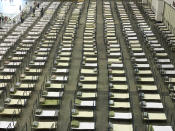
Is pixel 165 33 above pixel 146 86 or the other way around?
above

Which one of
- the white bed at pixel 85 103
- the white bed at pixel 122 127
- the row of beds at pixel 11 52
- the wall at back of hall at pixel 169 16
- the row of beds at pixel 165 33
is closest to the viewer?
the white bed at pixel 122 127

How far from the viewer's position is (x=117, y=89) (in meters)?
23.2

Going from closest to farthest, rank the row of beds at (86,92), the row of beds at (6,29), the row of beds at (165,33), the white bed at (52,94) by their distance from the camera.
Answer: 1. the row of beds at (86,92)
2. the white bed at (52,94)
3. the row of beds at (165,33)
4. the row of beds at (6,29)

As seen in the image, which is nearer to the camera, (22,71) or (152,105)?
(152,105)

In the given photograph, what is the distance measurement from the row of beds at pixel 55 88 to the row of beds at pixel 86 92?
3.36ft

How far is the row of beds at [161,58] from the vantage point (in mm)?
24747

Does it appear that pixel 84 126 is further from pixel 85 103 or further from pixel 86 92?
pixel 86 92

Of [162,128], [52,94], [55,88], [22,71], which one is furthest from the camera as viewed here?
[22,71]

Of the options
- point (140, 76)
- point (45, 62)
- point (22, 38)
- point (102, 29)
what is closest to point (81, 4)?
point (102, 29)

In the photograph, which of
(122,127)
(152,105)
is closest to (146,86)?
(152,105)

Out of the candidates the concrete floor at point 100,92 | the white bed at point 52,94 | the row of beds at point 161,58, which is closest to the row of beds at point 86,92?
the concrete floor at point 100,92

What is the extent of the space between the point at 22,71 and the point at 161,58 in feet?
37.4

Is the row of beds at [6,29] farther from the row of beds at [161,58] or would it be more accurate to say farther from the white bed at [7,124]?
the white bed at [7,124]

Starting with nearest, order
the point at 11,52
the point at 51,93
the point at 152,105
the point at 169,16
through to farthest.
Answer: the point at 152,105 → the point at 51,93 → the point at 11,52 → the point at 169,16
